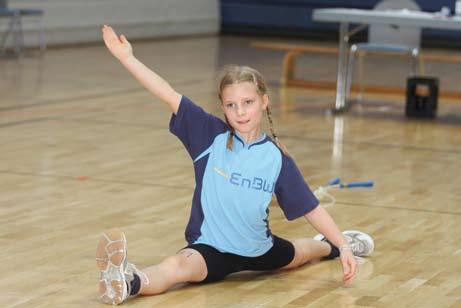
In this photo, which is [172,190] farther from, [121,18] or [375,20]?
[121,18]

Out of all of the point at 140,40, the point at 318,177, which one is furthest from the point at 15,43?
the point at 318,177

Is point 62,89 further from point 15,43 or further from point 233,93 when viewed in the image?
point 233,93

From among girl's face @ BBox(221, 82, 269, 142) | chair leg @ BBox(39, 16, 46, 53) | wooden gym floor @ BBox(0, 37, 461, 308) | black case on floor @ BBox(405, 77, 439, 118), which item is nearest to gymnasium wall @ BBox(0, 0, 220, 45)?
chair leg @ BBox(39, 16, 46, 53)

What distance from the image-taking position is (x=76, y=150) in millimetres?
7164

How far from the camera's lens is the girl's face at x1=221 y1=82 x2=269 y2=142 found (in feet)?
13.0

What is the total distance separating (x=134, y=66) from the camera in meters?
3.96

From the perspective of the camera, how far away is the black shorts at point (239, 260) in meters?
4.05

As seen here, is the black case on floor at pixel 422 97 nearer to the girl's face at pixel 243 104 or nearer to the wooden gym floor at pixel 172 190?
the wooden gym floor at pixel 172 190

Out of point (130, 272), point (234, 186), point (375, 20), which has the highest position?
point (375, 20)

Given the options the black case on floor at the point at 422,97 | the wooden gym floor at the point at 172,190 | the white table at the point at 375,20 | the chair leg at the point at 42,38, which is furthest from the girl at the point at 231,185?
the chair leg at the point at 42,38

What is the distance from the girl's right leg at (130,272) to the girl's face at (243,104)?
485 millimetres

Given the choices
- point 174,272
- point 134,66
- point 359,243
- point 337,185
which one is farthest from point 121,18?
point 174,272

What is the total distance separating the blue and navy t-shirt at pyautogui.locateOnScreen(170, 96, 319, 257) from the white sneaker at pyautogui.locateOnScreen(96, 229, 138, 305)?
41 centimetres

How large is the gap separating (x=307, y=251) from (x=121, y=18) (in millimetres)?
12403
